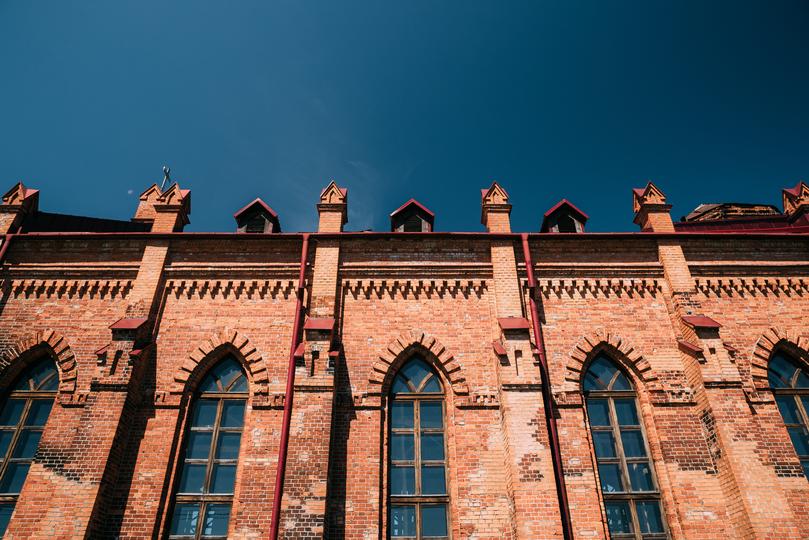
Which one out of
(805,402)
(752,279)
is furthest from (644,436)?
(752,279)

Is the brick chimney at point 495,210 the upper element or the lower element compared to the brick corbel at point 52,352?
upper

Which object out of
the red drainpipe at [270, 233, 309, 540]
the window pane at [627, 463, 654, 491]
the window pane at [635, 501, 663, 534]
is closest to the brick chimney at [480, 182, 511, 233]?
the red drainpipe at [270, 233, 309, 540]

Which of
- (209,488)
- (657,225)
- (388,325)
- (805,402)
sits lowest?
(209,488)

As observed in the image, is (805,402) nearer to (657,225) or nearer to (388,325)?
(657,225)

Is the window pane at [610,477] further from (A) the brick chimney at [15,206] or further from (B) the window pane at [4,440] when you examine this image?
(A) the brick chimney at [15,206]

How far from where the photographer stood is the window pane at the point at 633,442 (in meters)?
9.41

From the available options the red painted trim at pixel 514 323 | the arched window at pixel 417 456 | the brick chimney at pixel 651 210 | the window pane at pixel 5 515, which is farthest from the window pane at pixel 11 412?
the brick chimney at pixel 651 210

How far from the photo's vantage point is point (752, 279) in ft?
36.3

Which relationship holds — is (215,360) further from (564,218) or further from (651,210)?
(651,210)

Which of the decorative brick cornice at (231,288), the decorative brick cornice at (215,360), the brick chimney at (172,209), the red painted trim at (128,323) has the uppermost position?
the brick chimney at (172,209)

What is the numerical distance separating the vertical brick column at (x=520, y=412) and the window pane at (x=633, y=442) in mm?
1903

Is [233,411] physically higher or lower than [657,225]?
lower

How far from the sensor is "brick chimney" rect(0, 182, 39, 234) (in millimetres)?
11734

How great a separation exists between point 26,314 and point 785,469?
14854 mm
